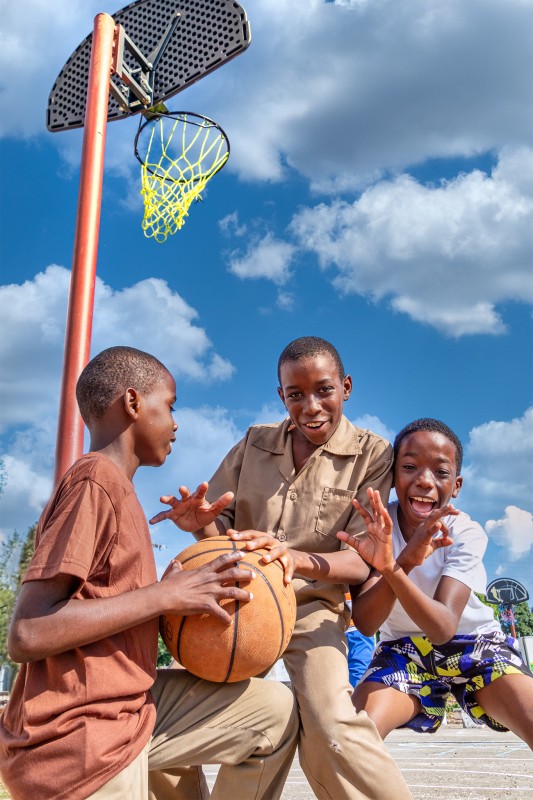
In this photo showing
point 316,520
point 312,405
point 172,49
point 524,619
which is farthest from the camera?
point 524,619

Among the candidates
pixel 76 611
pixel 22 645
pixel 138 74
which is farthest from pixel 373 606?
pixel 138 74

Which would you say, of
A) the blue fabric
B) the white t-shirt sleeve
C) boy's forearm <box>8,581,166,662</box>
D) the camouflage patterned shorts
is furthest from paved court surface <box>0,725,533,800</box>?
boy's forearm <box>8,581,166,662</box>

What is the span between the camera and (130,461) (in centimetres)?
334

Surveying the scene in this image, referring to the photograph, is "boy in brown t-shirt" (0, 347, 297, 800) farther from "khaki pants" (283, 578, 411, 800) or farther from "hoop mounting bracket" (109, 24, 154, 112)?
"hoop mounting bracket" (109, 24, 154, 112)

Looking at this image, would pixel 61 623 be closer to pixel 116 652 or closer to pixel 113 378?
pixel 116 652

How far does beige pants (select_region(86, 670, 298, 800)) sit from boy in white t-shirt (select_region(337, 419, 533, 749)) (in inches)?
36.9

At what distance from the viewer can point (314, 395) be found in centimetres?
446

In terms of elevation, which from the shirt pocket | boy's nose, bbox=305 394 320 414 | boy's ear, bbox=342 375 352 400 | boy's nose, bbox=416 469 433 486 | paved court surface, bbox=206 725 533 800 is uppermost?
boy's ear, bbox=342 375 352 400

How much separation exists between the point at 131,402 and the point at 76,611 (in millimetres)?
950

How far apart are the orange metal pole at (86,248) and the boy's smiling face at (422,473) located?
2.50 meters

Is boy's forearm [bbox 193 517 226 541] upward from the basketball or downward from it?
upward

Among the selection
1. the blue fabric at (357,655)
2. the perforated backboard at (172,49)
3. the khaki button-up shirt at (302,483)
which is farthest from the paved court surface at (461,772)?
the perforated backboard at (172,49)

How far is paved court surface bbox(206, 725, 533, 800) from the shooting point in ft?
25.2

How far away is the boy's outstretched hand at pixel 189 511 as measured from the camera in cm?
392
